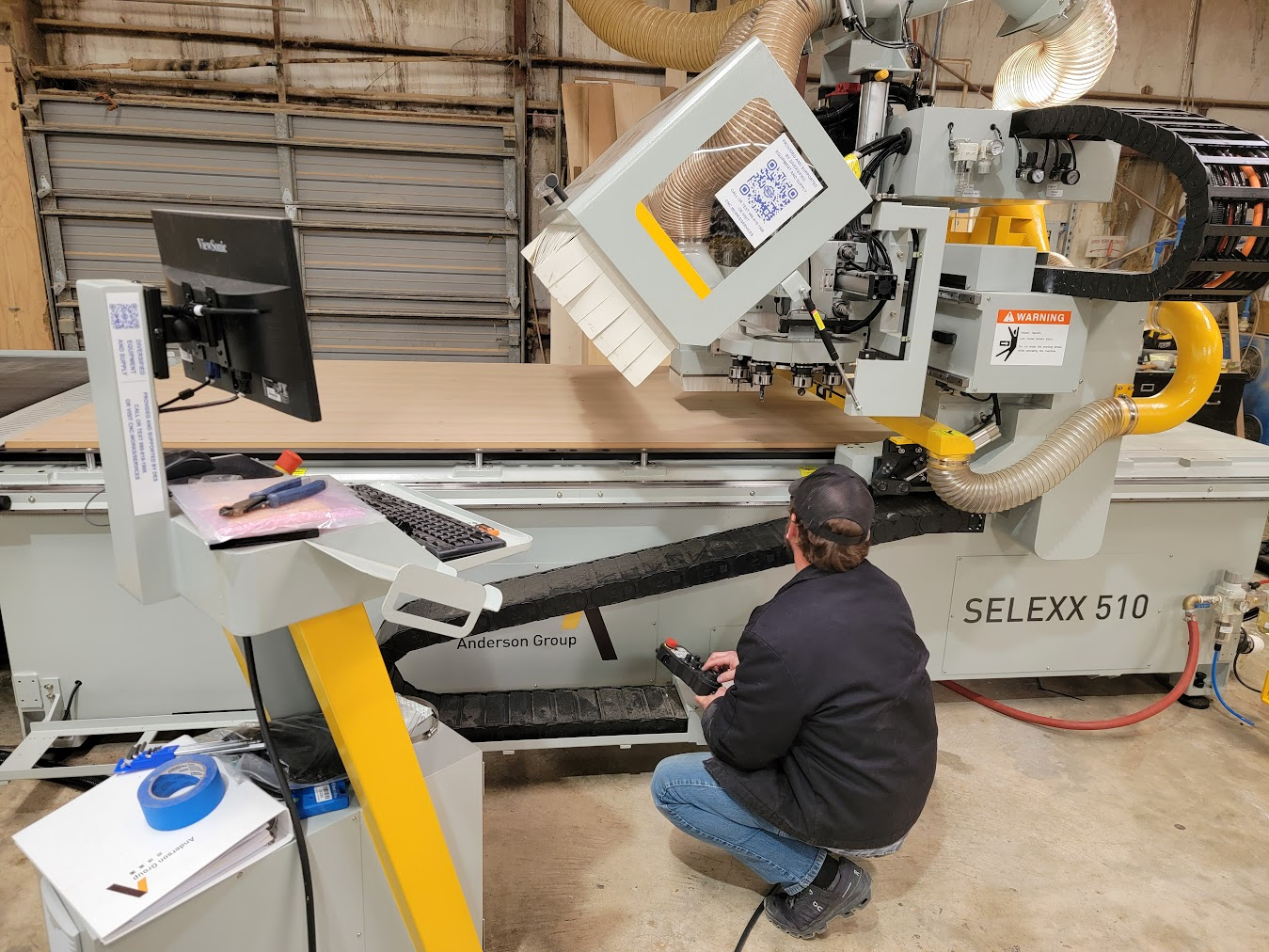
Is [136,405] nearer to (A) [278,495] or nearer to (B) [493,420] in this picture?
(A) [278,495]

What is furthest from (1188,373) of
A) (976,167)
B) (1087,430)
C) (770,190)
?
(770,190)

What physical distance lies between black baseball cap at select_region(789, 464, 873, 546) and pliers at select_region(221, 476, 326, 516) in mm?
872

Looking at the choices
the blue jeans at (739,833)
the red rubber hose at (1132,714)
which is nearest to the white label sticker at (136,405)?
the blue jeans at (739,833)

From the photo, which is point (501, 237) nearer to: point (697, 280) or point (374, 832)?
point (697, 280)

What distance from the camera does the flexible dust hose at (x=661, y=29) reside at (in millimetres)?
2660

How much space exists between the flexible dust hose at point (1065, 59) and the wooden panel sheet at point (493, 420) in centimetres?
93

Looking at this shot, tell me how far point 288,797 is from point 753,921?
3.65ft

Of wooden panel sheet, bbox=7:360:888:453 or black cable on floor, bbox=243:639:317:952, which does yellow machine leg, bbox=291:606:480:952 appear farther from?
wooden panel sheet, bbox=7:360:888:453

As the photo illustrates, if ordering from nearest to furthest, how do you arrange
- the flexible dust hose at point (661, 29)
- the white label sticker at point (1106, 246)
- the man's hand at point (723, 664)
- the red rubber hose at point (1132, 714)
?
the man's hand at point (723, 664) < the red rubber hose at point (1132, 714) < the flexible dust hose at point (661, 29) < the white label sticker at point (1106, 246)

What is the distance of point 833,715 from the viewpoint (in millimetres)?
1552

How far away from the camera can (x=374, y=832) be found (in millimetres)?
1302

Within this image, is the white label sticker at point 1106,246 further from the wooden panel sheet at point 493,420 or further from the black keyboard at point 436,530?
the black keyboard at point 436,530

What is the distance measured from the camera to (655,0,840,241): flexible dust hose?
1.55 metres

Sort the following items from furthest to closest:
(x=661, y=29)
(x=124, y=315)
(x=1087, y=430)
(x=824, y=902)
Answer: (x=661, y=29) < (x=1087, y=430) < (x=824, y=902) < (x=124, y=315)
